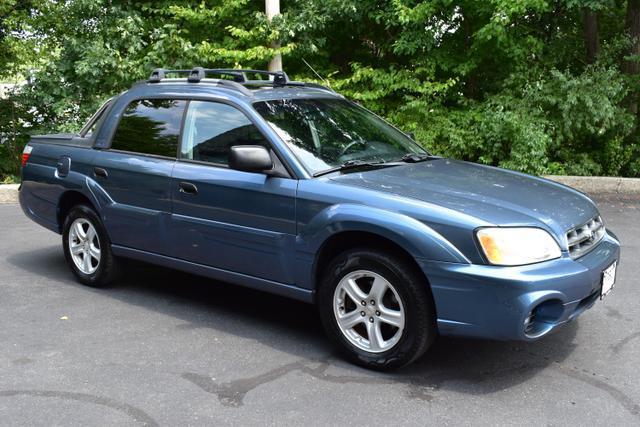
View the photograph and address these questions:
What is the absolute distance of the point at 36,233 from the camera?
26.0 feet

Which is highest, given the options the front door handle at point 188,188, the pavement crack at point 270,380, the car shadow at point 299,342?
the front door handle at point 188,188

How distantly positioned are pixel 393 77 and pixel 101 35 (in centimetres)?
497

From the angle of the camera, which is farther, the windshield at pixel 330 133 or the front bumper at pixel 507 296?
the windshield at pixel 330 133

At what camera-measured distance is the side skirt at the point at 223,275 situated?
441 centimetres


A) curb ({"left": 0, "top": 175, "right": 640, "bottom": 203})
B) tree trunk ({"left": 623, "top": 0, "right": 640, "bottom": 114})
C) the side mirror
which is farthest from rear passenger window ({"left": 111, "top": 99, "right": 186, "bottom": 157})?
tree trunk ({"left": 623, "top": 0, "right": 640, "bottom": 114})

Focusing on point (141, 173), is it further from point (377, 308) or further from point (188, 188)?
point (377, 308)

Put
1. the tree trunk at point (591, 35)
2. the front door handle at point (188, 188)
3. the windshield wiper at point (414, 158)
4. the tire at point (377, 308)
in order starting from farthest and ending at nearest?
the tree trunk at point (591, 35)
the windshield wiper at point (414, 158)
the front door handle at point (188, 188)
the tire at point (377, 308)

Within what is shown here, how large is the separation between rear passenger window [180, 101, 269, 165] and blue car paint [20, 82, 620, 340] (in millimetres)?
68

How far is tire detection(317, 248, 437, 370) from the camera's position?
3.86 m

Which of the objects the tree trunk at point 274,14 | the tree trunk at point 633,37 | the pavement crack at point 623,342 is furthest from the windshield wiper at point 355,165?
the tree trunk at point 633,37

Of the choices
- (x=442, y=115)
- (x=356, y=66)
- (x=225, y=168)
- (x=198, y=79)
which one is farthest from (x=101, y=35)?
(x=225, y=168)

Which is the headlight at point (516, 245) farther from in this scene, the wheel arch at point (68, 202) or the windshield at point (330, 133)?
the wheel arch at point (68, 202)

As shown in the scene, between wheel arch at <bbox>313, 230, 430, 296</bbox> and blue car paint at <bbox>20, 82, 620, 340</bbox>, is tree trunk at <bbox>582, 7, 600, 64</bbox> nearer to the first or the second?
blue car paint at <bbox>20, 82, 620, 340</bbox>

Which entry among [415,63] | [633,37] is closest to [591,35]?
[633,37]
